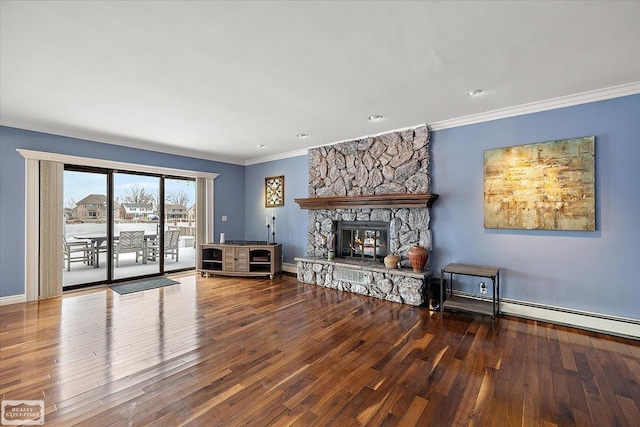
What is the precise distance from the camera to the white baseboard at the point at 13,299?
398 centimetres

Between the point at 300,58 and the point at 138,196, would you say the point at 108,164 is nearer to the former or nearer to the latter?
the point at 138,196

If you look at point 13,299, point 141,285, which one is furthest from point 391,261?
point 13,299

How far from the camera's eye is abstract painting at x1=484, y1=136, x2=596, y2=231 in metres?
3.15

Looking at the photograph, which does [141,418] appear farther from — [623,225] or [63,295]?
[623,225]

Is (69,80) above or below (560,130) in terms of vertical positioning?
above

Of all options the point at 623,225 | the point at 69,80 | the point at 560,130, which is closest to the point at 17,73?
the point at 69,80

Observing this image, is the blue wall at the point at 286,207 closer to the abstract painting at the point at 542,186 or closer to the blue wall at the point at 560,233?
the blue wall at the point at 560,233

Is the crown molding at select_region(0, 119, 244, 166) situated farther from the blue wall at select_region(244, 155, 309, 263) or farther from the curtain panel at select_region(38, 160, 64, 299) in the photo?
the blue wall at select_region(244, 155, 309, 263)

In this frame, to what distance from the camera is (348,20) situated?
1953 mm

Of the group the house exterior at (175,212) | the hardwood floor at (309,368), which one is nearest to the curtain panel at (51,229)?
the hardwood floor at (309,368)

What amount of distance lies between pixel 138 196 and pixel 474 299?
6061mm

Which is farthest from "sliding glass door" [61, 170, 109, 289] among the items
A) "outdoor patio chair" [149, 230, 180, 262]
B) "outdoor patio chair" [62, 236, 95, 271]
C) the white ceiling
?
the white ceiling

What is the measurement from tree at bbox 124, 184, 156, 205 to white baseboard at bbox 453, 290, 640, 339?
6.25m

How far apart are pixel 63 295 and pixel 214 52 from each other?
15.3 ft
